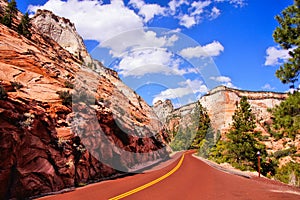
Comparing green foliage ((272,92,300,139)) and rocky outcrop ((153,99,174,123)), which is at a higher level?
rocky outcrop ((153,99,174,123))

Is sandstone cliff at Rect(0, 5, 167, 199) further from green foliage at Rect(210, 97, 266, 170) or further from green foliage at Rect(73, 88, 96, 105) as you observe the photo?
green foliage at Rect(210, 97, 266, 170)

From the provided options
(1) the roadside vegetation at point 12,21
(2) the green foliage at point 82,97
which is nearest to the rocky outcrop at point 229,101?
(1) the roadside vegetation at point 12,21

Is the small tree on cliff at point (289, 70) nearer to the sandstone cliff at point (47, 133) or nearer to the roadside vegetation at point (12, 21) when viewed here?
the sandstone cliff at point (47, 133)

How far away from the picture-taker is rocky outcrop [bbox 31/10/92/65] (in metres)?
47.2

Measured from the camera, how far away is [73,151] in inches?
518

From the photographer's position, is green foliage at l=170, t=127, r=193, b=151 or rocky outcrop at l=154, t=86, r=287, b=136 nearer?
green foliage at l=170, t=127, r=193, b=151

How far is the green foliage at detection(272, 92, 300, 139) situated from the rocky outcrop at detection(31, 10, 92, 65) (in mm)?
37217

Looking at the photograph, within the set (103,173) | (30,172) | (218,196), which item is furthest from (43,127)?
(218,196)

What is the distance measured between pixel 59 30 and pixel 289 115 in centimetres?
4625

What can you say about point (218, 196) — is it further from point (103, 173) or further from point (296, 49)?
point (296, 49)

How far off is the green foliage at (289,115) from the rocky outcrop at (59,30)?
122 ft

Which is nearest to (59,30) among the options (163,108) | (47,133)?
(47,133)

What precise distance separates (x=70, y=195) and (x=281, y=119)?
1207 centimetres

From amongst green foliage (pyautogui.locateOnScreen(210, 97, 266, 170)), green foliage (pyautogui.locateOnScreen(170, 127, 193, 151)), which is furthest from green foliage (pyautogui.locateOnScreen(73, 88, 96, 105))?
green foliage (pyautogui.locateOnScreen(170, 127, 193, 151))
